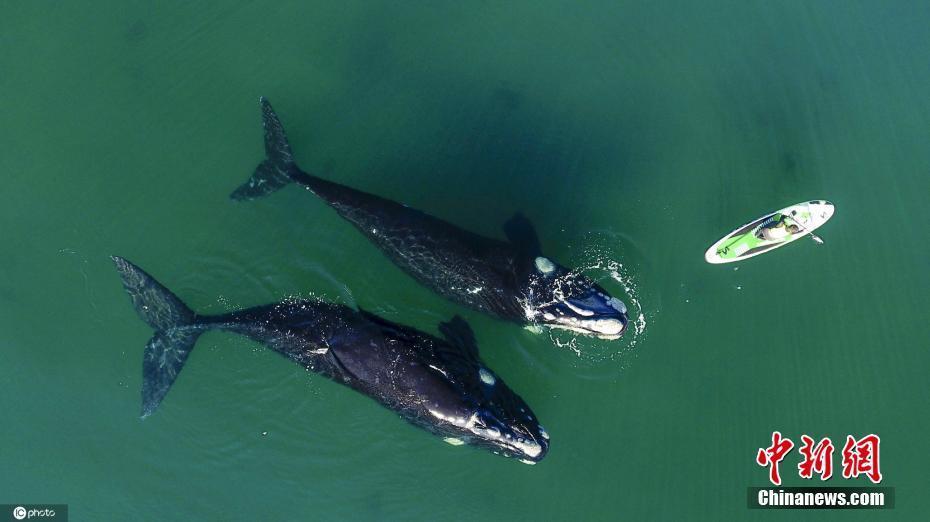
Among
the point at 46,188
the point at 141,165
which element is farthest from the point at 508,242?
the point at 46,188

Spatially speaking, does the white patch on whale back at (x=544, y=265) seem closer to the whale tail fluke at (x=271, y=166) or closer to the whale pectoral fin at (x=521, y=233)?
the whale pectoral fin at (x=521, y=233)

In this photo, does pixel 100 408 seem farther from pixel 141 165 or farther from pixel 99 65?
pixel 99 65

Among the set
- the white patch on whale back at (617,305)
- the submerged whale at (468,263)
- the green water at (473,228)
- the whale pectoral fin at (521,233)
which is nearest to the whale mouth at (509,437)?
the green water at (473,228)

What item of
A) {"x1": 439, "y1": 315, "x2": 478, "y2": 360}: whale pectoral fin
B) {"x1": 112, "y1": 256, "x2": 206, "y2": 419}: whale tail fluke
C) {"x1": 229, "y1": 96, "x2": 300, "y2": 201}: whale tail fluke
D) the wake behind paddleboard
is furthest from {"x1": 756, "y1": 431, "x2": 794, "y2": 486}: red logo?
{"x1": 112, "y1": 256, "x2": 206, "y2": 419}: whale tail fluke

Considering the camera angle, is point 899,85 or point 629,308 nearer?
point 629,308

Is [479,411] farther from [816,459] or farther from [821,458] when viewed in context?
[821,458]

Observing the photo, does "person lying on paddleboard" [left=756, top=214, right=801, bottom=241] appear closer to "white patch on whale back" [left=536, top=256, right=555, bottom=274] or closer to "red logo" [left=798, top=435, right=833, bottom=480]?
"red logo" [left=798, top=435, right=833, bottom=480]

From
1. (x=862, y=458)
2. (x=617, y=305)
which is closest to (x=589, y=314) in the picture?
(x=617, y=305)
